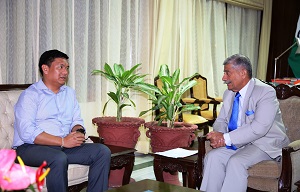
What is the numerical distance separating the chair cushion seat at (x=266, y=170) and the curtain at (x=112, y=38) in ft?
7.00

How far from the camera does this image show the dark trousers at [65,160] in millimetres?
2320

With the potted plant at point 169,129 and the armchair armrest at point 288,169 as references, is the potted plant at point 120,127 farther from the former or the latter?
the armchair armrest at point 288,169

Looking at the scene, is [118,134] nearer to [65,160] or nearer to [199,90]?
[65,160]

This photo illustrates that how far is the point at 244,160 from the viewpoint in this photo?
254 centimetres

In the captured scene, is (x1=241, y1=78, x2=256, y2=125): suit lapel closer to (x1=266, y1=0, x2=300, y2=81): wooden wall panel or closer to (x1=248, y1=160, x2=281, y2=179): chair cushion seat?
(x1=248, y1=160, x2=281, y2=179): chair cushion seat

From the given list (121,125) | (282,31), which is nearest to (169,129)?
(121,125)

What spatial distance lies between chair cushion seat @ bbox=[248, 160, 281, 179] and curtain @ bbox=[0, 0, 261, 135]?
2133mm

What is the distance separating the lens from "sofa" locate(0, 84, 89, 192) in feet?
8.28

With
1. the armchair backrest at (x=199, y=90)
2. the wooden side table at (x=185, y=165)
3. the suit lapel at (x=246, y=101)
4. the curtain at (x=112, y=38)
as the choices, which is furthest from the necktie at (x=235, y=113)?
the armchair backrest at (x=199, y=90)

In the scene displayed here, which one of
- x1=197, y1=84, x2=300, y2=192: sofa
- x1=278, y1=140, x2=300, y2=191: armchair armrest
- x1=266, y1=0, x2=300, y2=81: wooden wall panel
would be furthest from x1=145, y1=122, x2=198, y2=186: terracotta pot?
x1=266, y1=0, x2=300, y2=81: wooden wall panel

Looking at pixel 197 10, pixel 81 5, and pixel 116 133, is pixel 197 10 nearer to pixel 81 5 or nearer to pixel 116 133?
pixel 81 5

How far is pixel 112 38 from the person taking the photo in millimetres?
4465

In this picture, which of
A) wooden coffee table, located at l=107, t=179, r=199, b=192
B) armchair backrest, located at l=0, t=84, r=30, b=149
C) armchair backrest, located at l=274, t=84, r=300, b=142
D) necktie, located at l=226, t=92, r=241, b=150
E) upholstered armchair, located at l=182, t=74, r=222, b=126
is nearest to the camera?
wooden coffee table, located at l=107, t=179, r=199, b=192

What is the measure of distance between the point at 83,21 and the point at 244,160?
2.37 m
